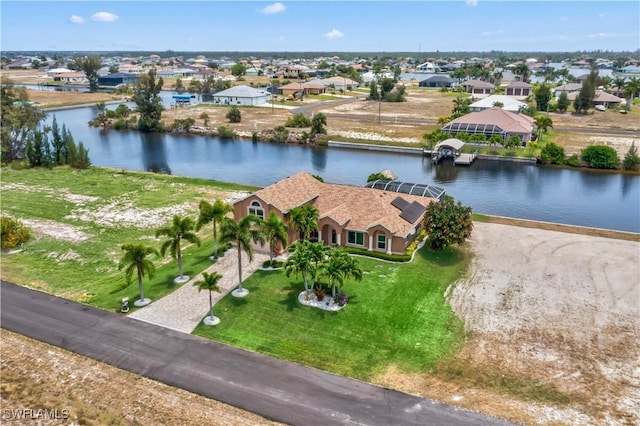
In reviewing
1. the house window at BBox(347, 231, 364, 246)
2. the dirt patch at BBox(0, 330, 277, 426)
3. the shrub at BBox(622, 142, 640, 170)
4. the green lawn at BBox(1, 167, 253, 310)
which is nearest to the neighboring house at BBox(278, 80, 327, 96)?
the green lawn at BBox(1, 167, 253, 310)

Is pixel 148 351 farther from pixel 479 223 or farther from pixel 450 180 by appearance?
pixel 450 180

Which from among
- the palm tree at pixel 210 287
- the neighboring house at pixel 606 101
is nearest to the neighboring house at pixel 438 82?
the neighboring house at pixel 606 101

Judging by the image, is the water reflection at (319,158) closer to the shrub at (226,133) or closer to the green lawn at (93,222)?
the shrub at (226,133)

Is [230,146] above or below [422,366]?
above

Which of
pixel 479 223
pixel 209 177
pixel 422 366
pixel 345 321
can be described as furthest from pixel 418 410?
pixel 209 177

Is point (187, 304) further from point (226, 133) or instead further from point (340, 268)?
point (226, 133)

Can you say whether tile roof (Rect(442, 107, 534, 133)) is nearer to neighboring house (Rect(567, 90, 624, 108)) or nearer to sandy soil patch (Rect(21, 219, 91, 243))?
neighboring house (Rect(567, 90, 624, 108))

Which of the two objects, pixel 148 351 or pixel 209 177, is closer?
pixel 148 351
